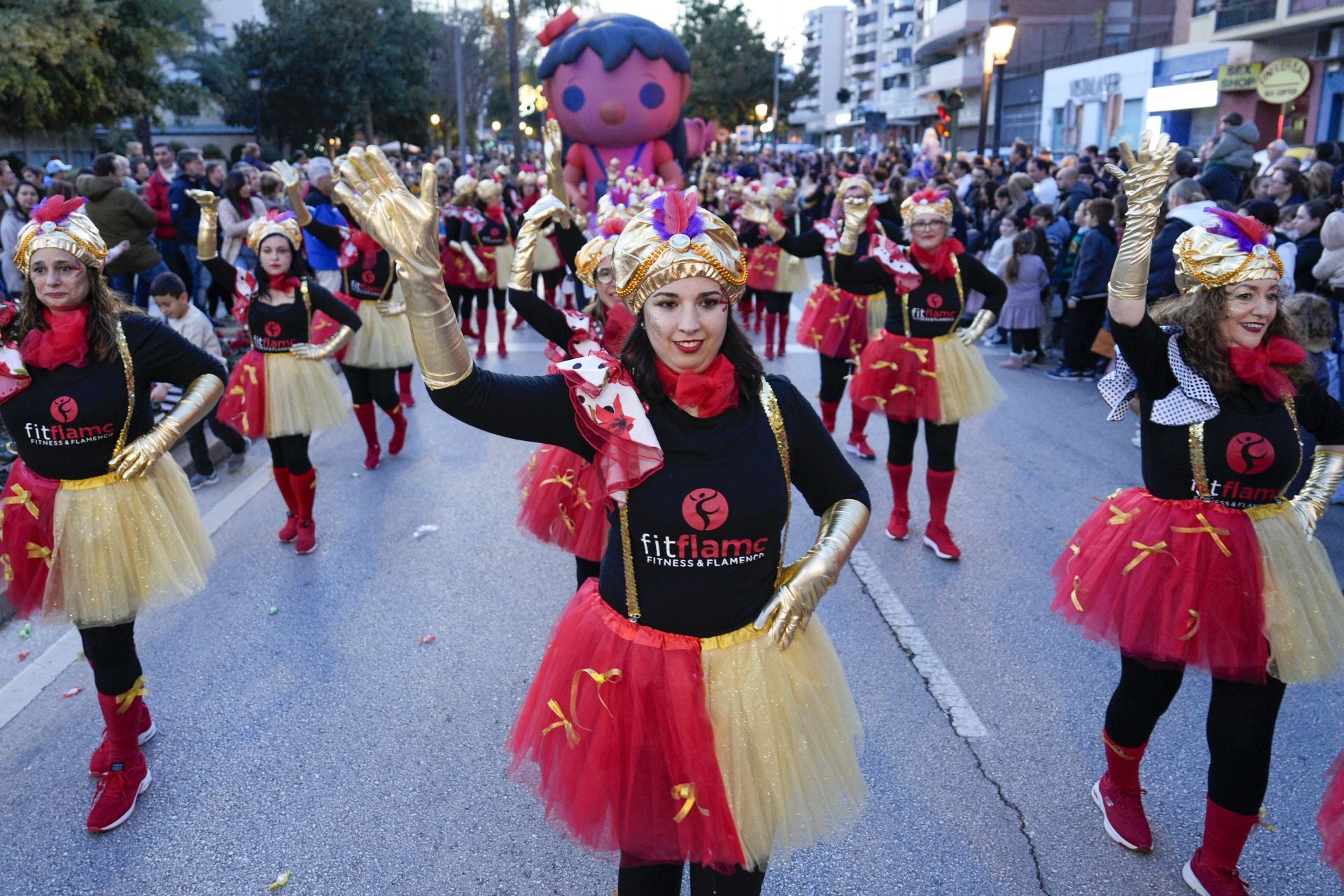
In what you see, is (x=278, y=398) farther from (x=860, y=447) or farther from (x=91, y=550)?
(x=860, y=447)

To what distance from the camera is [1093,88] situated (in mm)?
35594

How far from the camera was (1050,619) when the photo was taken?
17.4ft

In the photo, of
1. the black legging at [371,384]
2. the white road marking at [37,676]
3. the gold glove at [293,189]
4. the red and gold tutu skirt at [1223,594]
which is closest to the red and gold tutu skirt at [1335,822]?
the red and gold tutu skirt at [1223,594]

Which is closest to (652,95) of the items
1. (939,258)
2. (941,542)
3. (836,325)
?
(836,325)

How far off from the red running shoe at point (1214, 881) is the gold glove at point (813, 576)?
177 centimetres

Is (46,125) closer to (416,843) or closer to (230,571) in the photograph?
(230,571)

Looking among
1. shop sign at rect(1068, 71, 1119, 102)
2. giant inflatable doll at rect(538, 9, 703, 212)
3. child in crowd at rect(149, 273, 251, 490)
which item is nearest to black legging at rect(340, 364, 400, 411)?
child in crowd at rect(149, 273, 251, 490)

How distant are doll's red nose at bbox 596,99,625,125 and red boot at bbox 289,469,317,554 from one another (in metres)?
11.1

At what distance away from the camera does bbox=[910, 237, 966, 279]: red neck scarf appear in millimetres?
5902

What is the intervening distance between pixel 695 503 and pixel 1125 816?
7.24 ft

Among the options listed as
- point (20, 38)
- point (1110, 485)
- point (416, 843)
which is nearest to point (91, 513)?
point (416, 843)

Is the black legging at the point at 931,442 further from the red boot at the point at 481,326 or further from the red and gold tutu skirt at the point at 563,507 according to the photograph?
the red boot at the point at 481,326

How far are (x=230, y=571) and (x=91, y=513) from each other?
2.51 m

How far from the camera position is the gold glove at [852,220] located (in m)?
5.84
